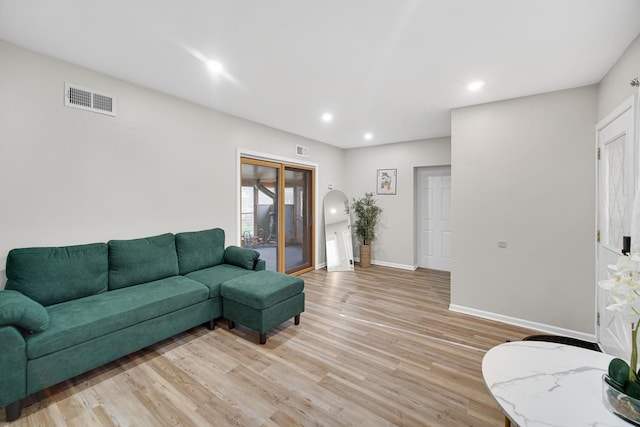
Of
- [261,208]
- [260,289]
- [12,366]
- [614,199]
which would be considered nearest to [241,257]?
[260,289]

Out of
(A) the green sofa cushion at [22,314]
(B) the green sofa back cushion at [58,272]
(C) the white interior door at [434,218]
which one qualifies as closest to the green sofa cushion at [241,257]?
(B) the green sofa back cushion at [58,272]

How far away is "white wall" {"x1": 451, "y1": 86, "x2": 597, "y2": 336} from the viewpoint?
277cm

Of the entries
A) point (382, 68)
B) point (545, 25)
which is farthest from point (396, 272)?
point (545, 25)

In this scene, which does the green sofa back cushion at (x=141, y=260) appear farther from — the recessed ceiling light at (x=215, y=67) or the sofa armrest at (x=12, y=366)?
the recessed ceiling light at (x=215, y=67)

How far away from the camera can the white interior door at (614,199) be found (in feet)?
6.62

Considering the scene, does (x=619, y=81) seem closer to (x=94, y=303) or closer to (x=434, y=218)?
(x=434, y=218)

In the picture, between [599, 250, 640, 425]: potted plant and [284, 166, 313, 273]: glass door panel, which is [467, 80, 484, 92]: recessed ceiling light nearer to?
[599, 250, 640, 425]: potted plant

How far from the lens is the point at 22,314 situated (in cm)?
168

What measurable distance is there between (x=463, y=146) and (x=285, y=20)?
2609 mm

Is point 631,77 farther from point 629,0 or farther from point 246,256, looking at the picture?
point 246,256

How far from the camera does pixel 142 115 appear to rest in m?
2.89

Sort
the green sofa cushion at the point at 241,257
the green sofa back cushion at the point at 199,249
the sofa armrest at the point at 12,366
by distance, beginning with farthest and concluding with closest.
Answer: the green sofa cushion at the point at 241,257 < the green sofa back cushion at the point at 199,249 < the sofa armrest at the point at 12,366

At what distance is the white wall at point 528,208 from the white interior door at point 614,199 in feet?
0.47

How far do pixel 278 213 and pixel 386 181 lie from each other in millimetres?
2489
